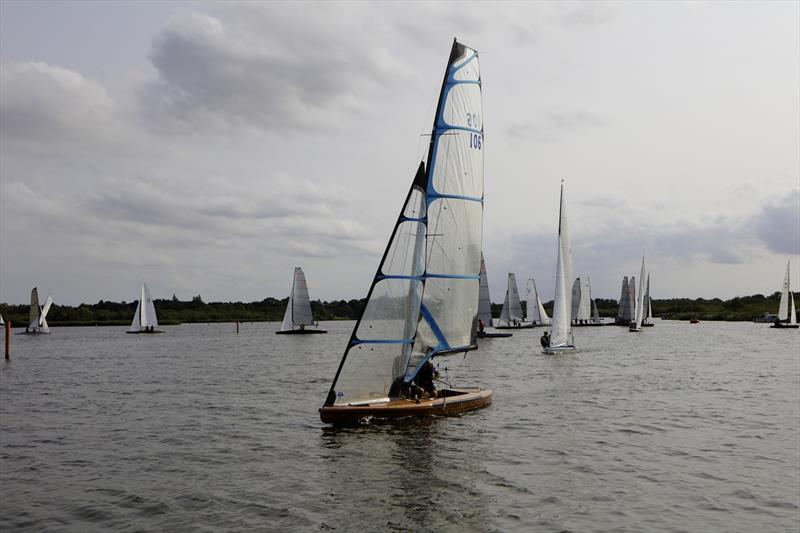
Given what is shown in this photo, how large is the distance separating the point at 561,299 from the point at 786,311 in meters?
66.6

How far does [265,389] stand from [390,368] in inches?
495

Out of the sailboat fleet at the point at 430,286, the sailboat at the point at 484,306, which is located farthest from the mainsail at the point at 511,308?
the sailboat fleet at the point at 430,286

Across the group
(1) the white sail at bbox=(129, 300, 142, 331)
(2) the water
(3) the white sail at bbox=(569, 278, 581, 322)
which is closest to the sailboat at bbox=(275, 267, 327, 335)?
(1) the white sail at bbox=(129, 300, 142, 331)

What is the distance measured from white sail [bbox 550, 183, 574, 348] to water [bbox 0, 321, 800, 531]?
43.8 ft

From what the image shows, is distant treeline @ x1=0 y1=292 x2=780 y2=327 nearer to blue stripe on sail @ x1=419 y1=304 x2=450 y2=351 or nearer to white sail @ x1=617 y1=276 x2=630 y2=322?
white sail @ x1=617 y1=276 x2=630 y2=322

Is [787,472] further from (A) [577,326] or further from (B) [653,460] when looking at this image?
(A) [577,326]

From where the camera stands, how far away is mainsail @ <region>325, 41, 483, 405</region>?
20281 mm

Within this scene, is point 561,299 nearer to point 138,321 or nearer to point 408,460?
point 408,460

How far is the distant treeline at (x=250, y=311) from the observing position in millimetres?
126688

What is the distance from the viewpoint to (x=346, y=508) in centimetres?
1298

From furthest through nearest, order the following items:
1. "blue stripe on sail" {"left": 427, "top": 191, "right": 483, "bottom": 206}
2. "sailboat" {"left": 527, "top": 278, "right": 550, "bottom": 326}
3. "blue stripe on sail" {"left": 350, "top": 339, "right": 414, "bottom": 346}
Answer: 1. "sailboat" {"left": 527, "top": 278, "right": 550, "bottom": 326}
2. "blue stripe on sail" {"left": 427, "top": 191, "right": 483, "bottom": 206}
3. "blue stripe on sail" {"left": 350, "top": 339, "right": 414, "bottom": 346}

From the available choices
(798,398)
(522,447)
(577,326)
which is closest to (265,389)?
(522,447)

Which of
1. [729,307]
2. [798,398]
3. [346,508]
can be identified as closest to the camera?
[346,508]

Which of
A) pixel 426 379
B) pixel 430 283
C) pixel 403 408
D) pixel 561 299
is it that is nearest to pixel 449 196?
pixel 430 283
